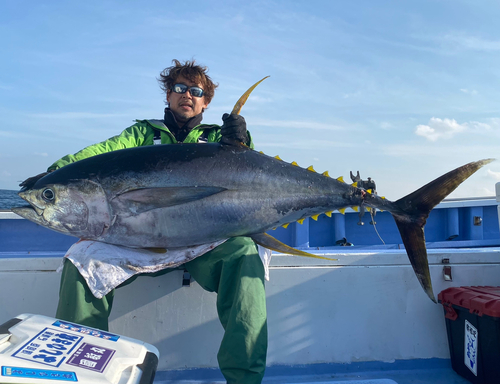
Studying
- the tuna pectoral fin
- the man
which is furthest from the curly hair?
the tuna pectoral fin

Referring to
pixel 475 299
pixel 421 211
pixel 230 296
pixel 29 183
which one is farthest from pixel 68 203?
pixel 475 299

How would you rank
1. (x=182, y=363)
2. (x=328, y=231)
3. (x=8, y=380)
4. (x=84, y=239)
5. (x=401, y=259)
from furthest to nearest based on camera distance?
1. (x=328, y=231)
2. (x=401, y=259)
3. (x=182, y=363)
4. (x=84, y=239)
5. (x=8, y=380)

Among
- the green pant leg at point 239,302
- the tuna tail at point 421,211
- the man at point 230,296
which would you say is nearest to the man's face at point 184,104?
the man at point 230,296

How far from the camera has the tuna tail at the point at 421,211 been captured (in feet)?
5.90

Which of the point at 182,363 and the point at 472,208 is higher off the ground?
the point at 472,208

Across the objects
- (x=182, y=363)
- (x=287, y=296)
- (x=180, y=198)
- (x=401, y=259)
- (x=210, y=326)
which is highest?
(x=180, y=198)

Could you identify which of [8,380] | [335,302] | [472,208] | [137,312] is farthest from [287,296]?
[472,208]

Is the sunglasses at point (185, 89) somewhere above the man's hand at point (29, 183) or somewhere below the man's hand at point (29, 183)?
above

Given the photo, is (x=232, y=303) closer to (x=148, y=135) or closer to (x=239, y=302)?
(x=239, y=302)

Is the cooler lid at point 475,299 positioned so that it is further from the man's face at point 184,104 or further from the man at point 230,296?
the man's face at point 184,104

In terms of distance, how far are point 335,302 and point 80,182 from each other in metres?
1.61

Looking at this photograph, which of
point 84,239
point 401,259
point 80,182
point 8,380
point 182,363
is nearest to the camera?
point 8,380

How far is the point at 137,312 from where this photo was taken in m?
2.13

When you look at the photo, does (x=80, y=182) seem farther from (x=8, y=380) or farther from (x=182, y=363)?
(x=182, y=363)
